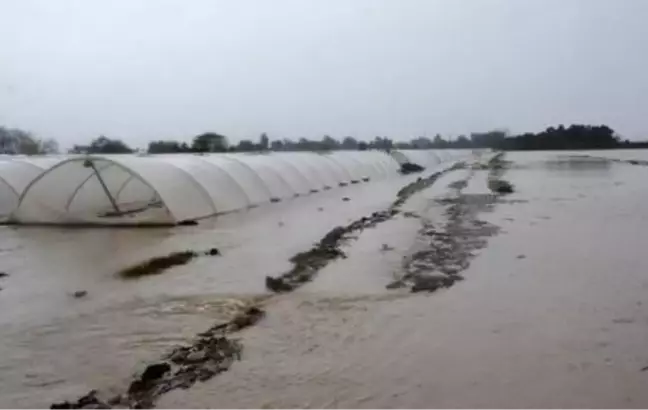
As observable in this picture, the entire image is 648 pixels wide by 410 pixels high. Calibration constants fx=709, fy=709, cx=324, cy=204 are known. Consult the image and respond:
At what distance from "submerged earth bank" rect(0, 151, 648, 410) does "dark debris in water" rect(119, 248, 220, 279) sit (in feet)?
0.17

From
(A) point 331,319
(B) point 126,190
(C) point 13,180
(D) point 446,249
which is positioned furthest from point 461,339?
(C) point 13,180

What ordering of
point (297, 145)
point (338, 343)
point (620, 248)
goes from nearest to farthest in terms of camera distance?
point (338, 343) → point (620, 248) → point (297, 145)

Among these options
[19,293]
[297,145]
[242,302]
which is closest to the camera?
[242,302]

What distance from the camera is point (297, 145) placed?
2689 inches

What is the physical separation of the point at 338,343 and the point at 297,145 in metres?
63.6

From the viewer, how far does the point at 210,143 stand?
48.1m

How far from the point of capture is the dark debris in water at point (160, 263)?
8469 mm

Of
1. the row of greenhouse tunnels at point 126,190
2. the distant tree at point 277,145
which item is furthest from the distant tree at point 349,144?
the row of greenhouse tunnels at point 126,190

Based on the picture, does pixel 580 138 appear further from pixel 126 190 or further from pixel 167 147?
pixel 126 190

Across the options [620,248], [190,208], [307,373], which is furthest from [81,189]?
[307,373]

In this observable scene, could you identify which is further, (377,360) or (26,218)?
(26,218)

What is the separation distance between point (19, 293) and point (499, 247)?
6.01 m

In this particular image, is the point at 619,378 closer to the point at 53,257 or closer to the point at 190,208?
the point at 53,257

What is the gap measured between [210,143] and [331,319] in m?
43.2
